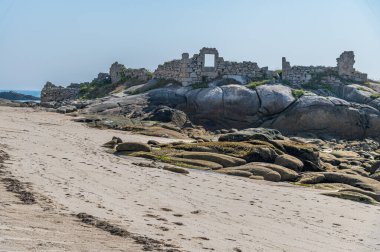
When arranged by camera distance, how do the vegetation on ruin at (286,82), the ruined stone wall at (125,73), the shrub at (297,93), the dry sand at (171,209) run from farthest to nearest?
the ruined stone wall at (125,73) < the vegetation on ruin at (286,82) < the shrub at (297,93) < the dry sand at (171,209)

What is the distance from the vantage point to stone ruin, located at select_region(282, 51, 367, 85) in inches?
1823

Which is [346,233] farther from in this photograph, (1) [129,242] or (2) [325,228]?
(1) [129,242]

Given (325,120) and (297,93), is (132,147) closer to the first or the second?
(325,120)

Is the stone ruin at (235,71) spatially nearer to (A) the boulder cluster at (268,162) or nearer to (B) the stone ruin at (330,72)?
(B) the stone ruin at (330,72)

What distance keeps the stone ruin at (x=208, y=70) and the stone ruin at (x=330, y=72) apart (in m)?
1.66

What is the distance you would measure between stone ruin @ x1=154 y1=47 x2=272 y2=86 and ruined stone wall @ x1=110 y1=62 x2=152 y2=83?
3.82 m

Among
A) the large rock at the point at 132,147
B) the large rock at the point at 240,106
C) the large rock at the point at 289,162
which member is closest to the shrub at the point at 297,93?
the large rock at the point at 240,106

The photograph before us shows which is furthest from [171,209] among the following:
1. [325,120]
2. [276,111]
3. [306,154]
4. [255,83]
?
[255,83]

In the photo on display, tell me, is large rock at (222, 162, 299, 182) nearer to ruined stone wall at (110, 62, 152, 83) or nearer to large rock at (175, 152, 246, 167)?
large rock at (175, 152, 246, 167)

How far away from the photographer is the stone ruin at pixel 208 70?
147 feet

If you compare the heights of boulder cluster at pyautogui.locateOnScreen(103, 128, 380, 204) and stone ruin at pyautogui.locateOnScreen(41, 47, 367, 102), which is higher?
stone ruin at pyautogui.locateOnScreen(41, 47, 367, 102)

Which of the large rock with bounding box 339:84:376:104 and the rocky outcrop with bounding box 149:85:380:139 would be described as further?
the large rock with bounding box 339:84:376:104

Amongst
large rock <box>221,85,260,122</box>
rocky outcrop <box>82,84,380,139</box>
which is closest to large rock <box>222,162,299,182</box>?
rocky outcrop <box>82,84,380,139</box>

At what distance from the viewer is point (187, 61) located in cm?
4500
